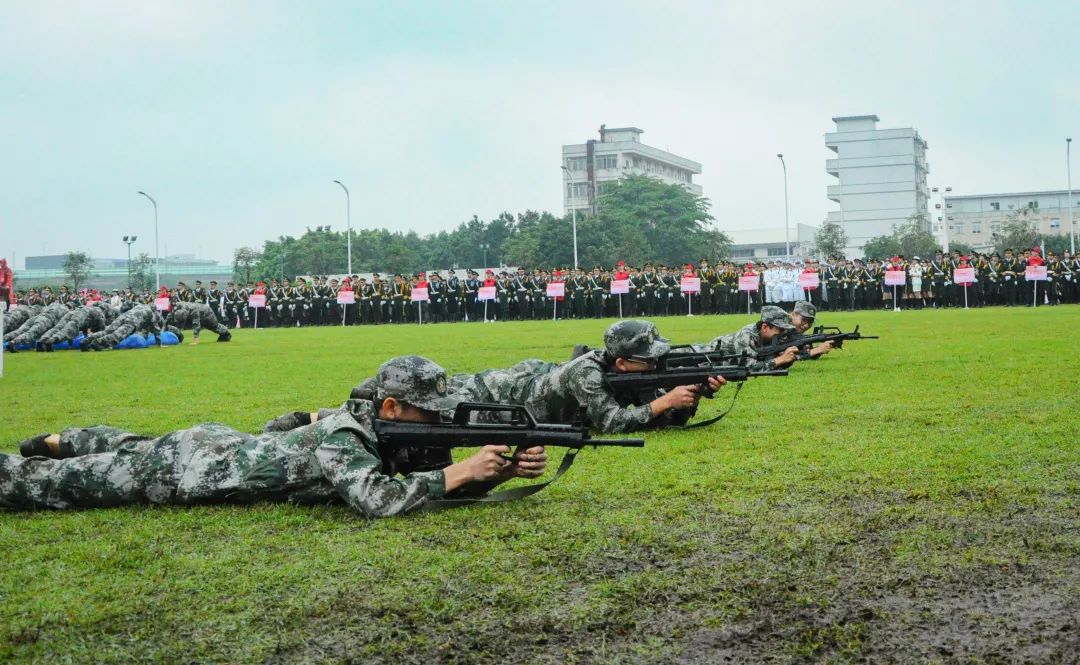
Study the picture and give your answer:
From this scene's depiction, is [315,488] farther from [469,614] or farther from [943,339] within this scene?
[943,339]

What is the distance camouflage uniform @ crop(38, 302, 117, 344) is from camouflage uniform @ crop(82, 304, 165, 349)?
10.8 inches

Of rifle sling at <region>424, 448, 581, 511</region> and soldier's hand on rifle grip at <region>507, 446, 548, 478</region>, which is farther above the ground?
soldier's hand on rifle grip at <region>507, 446, 548, 478</region>

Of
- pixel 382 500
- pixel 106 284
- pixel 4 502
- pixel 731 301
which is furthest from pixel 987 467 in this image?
pixel 106 284

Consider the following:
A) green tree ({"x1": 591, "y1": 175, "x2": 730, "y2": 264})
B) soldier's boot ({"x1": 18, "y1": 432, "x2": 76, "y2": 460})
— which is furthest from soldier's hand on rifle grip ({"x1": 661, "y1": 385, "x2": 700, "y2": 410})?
green tree ({"x1": 591, "y1": 175, "x2": 730, "y2": 264})

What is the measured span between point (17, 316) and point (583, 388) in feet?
78.8

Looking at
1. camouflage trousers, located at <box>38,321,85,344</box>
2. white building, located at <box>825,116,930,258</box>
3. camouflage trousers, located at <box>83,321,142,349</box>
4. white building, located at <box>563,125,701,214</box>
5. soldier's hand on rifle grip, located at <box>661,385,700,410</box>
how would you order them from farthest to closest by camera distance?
white building, located at <box>563,125,701,214</box> < white building, located at <box>825,116,930,258</box> < camouflage trousers, located at <box>38,321,85,344</box> < camouflage trousers, located at <box>83,321,142,349</box> < soldier's hand on rifle grip, located at <box>661,385,700,410</box>

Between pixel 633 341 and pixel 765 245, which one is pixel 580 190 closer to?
pixel 765 245

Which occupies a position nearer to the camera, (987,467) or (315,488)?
(315,488)

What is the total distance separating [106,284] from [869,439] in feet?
391

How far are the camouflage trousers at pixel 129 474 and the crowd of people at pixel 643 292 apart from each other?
31.0 meters

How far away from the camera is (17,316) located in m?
27.8

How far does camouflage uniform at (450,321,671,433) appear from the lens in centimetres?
805

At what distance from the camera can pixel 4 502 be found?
19.3ft

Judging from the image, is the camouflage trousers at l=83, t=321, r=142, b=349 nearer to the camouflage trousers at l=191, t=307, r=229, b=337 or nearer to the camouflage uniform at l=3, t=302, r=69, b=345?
the camouflage uniform at l=3, t=302, r=69, b=345
